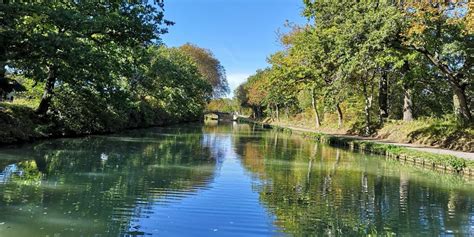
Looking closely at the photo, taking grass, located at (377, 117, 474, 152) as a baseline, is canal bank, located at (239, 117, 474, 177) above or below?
below

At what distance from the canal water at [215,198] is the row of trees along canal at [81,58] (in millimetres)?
3856

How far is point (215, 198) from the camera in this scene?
10820 millimetres

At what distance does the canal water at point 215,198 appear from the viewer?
26.6 ft

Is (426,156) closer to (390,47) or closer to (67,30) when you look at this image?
(390,47)

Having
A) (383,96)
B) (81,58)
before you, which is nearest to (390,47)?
(383,96)

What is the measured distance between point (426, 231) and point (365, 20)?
16.5 meters

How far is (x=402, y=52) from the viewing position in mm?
25109

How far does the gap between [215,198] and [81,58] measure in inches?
384

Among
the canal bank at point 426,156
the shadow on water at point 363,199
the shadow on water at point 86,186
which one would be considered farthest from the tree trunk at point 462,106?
the shadow on water at point 86,186

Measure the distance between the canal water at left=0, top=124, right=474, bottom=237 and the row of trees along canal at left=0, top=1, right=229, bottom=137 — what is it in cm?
386

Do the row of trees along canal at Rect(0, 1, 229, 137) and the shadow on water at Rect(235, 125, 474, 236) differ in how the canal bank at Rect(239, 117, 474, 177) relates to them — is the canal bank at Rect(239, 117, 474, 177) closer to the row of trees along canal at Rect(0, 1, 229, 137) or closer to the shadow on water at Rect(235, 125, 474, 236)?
the shadow on water at Rect(235, 125, 474, 236)

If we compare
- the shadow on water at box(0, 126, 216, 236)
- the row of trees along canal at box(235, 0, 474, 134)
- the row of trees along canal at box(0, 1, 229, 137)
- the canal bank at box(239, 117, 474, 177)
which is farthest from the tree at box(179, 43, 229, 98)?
the shadow on water at box(0, 126, 216, 236)

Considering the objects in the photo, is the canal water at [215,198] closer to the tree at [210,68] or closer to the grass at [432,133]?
the grass at [432,133]

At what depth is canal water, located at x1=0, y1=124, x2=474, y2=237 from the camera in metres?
8.10
